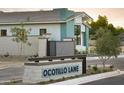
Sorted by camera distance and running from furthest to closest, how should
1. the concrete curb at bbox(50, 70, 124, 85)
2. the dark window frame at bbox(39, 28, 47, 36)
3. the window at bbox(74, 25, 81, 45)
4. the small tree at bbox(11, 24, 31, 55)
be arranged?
1. the window at bbox(74, 25, 81, 45)
2. the dark window frame at bbox(39, 28, 47, 36)
3. the small tree at bbox(11, 24, 31, 55)
4. the concrete curb at bbox(50, 70, 124, 85)

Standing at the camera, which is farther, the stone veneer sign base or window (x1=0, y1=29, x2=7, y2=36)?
window (x1=0, y1=29, x2=7, y2=36)

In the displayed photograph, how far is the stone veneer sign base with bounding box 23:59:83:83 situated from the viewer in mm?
19531

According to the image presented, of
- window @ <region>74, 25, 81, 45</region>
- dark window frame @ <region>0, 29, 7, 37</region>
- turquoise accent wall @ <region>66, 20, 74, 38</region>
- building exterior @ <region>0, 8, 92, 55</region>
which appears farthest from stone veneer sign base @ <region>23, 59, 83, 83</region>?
window @ <region>74, 25, 81, 45</region>

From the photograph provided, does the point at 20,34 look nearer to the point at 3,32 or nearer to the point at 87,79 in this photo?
the point at 3,32

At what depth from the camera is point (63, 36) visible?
4712 centimetres

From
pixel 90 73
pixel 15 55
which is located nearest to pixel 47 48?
pixel 15 55

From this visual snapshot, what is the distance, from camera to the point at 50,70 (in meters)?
20.7

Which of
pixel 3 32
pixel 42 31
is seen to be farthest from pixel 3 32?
pixel 42 31

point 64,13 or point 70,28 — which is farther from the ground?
point 64,13

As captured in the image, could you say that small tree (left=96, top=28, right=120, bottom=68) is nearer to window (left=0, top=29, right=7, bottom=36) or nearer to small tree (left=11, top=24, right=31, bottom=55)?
small tree (left=11, top=24, right=31, bottom=55)

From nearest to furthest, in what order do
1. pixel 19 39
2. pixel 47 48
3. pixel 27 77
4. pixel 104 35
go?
1. pixel 27 77
2. pixel 104 35
3. pixel 47 48
4. pixel 19 39

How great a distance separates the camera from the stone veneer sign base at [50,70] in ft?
64.1
